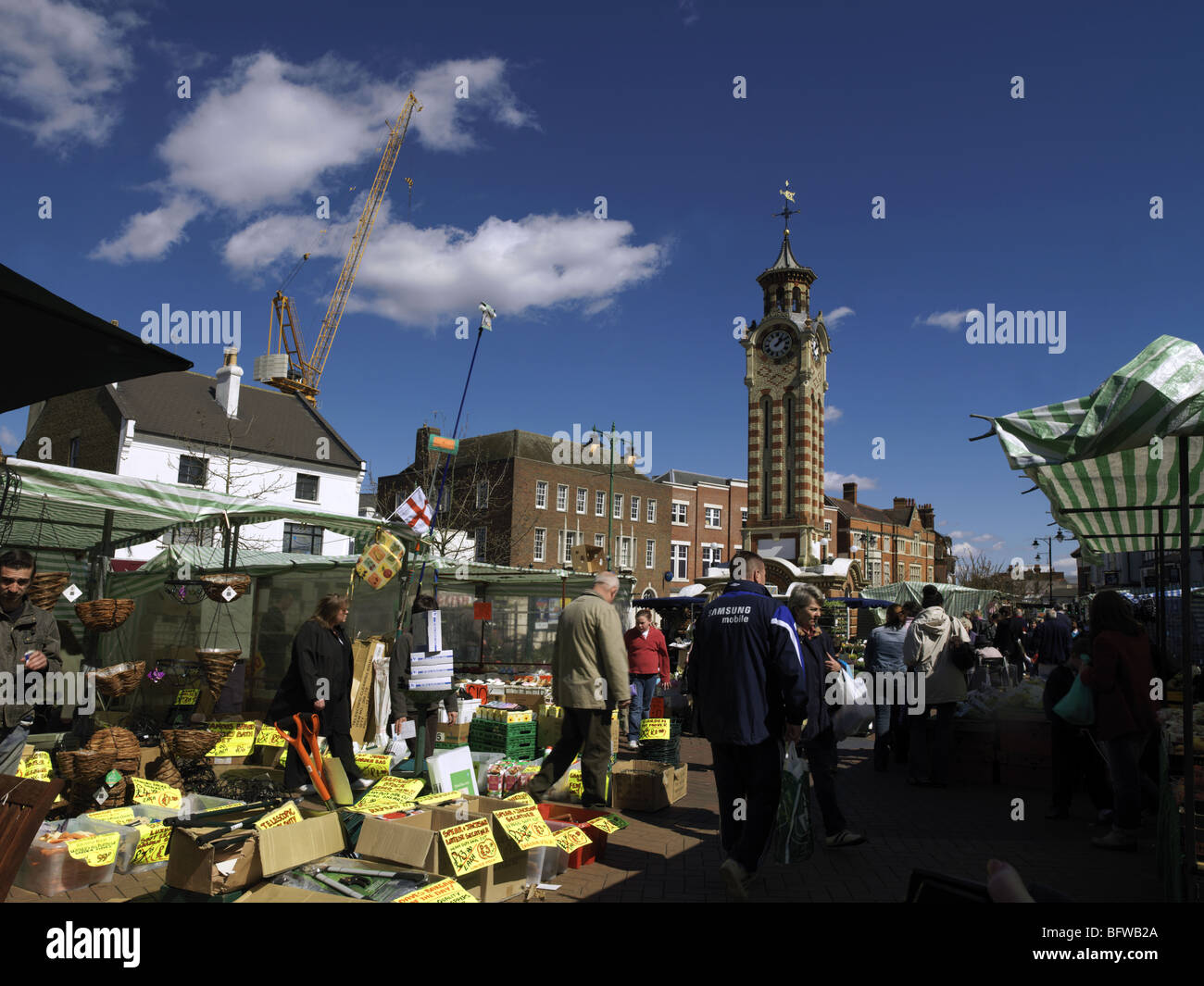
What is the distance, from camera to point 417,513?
36.6 feet

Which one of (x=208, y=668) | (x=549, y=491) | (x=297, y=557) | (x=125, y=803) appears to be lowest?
(x=125, y=803)

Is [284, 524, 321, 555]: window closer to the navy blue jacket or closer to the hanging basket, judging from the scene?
the hanging basket

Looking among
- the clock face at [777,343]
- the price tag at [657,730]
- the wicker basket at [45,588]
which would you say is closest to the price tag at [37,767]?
the wicker basket at [45,588]

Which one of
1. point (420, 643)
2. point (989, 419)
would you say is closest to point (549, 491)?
point (420, 643)

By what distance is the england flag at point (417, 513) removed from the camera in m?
11.0

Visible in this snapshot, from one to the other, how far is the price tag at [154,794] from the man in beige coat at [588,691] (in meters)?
3.05

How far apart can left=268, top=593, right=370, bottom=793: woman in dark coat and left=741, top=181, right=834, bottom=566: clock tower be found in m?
39.9

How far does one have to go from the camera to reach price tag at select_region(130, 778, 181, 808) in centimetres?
691

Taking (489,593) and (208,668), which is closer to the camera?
(208,668)

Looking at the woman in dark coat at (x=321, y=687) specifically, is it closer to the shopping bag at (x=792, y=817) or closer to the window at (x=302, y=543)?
the shopping bag at (x=792, y=817)

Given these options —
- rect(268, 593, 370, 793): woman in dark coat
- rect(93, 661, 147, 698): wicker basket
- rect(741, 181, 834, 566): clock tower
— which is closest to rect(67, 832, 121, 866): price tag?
rect(268, 593, 370, 793): woman in dark coat

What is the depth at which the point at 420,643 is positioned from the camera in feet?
31.2
